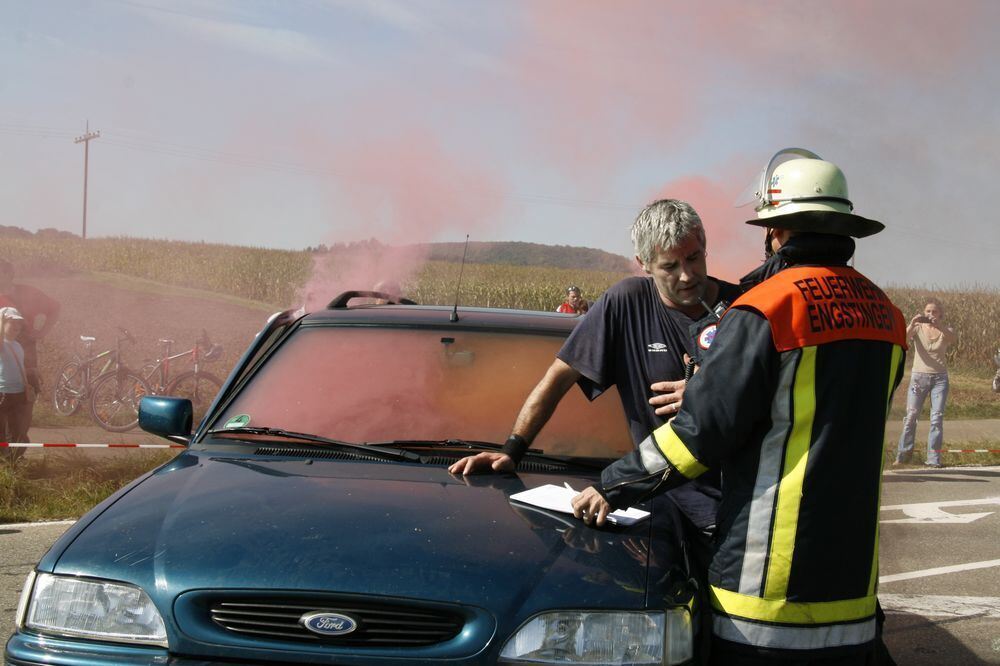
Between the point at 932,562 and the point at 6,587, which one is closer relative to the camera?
the point at 6,587

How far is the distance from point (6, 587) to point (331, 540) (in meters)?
3.68

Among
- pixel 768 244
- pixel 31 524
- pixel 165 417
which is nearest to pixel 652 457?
pixel 768 244

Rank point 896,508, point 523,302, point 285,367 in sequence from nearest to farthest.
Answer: point 285,367 → point 896,508 → point 523,302

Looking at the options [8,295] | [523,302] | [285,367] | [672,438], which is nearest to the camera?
[672,438]

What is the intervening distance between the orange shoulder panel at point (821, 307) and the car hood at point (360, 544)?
2.45 feet

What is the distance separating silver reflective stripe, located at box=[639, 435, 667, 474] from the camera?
8.93 feet

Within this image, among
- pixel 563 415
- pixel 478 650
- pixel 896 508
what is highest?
pixel 563 415

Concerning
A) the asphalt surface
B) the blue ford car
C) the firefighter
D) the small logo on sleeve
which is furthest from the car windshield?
the asphalt surface

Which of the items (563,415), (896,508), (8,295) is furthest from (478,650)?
(8,295)

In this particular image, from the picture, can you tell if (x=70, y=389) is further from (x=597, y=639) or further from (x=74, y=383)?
(x=597, y=639)

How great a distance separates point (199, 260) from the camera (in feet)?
125

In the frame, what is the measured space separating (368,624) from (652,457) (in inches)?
33.0

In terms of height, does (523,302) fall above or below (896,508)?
above

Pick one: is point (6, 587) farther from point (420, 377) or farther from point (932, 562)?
point (932, 562)
